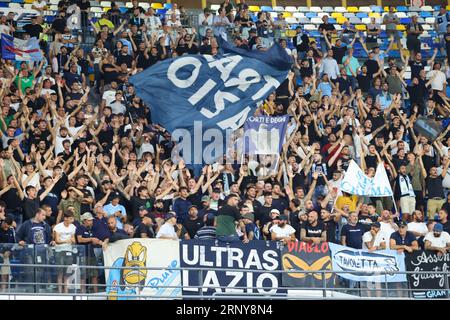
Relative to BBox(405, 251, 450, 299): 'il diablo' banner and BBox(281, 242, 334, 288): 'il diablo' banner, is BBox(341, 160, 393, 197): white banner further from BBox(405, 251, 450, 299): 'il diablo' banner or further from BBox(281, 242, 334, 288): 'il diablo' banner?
BBox(281, 242, 334, 288): 'il diablo' banner

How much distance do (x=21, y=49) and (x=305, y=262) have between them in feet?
26.7

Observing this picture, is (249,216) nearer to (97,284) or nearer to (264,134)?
(264,134)

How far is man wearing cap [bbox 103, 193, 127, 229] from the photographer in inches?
850

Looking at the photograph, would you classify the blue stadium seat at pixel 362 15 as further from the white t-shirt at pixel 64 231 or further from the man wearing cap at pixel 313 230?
the white t-shirt at pixel 64 231

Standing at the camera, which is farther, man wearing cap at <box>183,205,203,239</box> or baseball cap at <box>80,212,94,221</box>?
man wearing cap at <box>183,205,203,239</box>

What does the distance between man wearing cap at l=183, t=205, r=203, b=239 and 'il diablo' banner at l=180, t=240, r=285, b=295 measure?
81 cm

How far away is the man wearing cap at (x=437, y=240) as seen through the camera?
72.4ft

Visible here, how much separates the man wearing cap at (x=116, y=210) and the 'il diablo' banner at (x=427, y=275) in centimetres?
463

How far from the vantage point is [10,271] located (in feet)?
62.9

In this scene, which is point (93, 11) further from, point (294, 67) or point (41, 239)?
point (41, 239)

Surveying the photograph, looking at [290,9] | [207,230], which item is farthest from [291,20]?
[207,230]

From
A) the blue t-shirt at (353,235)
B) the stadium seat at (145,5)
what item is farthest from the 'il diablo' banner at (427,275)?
the stadium seat at (145,5)

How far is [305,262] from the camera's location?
830 inches

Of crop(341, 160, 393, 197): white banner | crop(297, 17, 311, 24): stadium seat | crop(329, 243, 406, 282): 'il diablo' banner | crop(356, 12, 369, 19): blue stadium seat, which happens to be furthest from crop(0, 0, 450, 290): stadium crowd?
crop(356, 12, 369, 19): blue stadium seat
